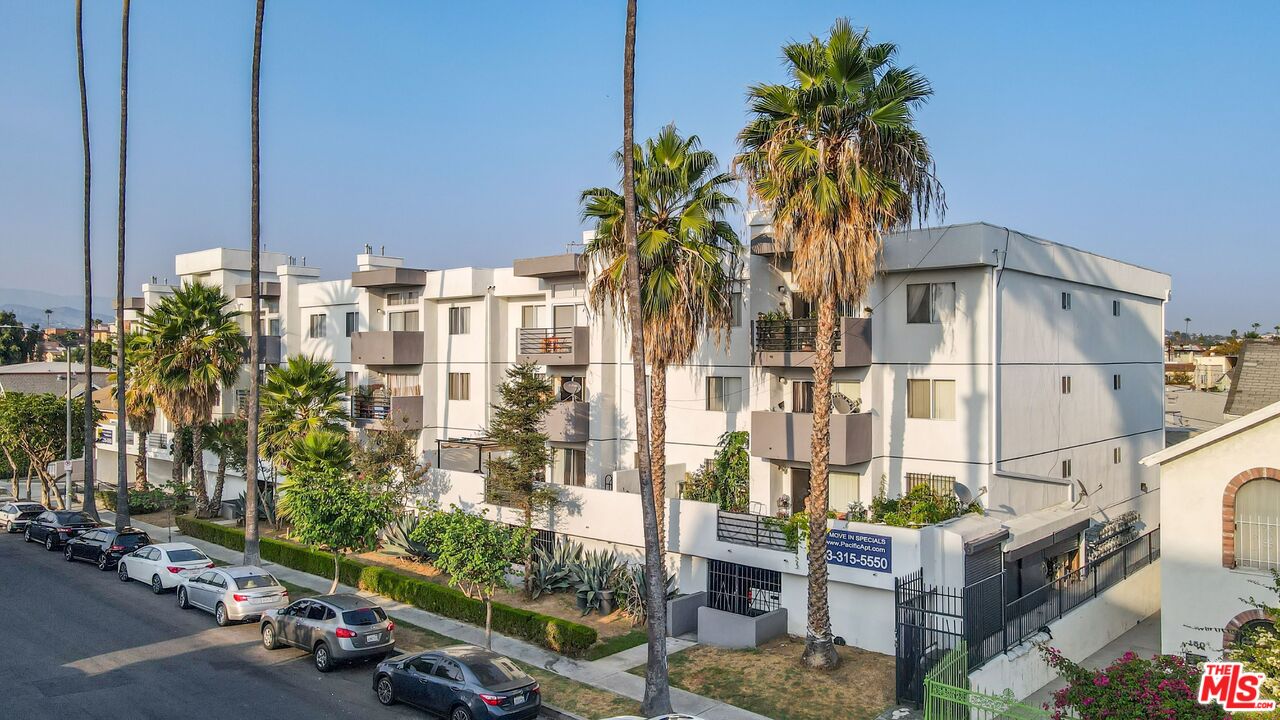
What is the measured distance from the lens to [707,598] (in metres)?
24.5

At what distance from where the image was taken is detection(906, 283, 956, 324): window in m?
24.7

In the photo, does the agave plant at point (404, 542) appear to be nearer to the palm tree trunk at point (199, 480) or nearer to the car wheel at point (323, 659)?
the car wheel at point (323, 659)

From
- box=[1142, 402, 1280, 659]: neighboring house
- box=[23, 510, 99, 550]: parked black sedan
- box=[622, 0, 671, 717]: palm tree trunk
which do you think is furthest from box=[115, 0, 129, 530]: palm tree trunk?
box=[1142, 402, 1280, 659]: neighboring house

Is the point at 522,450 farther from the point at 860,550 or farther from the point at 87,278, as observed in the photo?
the point at 87,278

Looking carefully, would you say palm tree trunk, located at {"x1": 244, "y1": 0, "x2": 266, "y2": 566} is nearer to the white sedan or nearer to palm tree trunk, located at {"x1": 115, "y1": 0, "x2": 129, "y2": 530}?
the white sedan

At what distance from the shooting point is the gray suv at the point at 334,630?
19.9m

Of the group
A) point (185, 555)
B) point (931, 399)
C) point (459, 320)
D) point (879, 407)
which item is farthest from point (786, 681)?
point (459, 320)

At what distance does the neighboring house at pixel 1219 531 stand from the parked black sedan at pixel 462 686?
1390 cm

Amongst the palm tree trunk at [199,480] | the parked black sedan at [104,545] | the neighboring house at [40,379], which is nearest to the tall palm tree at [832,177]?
the parked black sedan at [104,545]

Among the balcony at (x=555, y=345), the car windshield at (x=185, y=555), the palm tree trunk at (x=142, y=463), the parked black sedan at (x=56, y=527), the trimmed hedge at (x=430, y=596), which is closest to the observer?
the trimmed hedge at (x=430, y=596)

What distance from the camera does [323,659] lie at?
20.0 metres

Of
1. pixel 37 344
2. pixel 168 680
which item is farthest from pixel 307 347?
pixel 37 344

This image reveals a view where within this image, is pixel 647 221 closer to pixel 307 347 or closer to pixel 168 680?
pixel 168 680

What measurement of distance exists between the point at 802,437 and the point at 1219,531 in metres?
9.96
